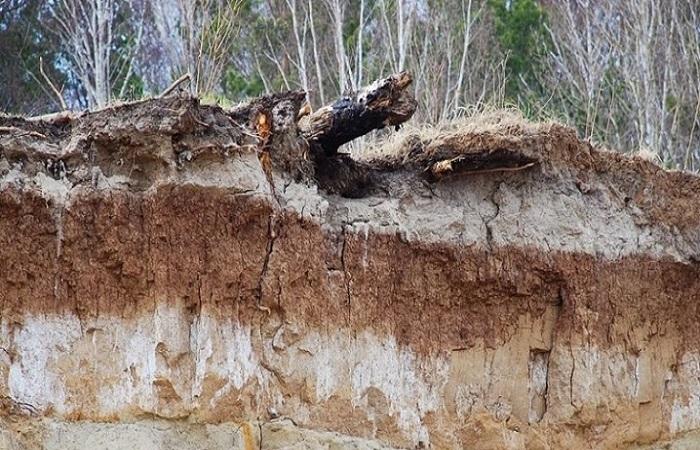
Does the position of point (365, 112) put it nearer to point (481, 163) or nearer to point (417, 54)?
point (481, 163)

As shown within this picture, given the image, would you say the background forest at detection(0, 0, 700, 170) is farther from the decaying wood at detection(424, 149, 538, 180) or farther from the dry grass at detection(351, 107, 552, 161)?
the decaying wood at detection(424, 149, 538, 180)

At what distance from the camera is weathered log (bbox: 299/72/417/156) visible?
584 cm

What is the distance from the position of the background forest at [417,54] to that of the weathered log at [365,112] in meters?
A: 7.83

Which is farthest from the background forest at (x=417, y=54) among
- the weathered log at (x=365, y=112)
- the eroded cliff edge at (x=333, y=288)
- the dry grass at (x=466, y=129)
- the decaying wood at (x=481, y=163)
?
the weathered log at (x=365, y=112)

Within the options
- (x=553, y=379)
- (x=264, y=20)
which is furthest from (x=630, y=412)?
(x=264, y=20)

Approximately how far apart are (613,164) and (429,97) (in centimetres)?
726

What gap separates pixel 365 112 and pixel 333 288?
97cm

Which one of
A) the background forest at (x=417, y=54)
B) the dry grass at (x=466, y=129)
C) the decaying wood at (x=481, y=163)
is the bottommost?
the decaying wood at (x=481, y=163)

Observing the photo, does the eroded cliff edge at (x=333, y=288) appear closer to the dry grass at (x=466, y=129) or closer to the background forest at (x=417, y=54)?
the dry grass at (x=466, y=129)

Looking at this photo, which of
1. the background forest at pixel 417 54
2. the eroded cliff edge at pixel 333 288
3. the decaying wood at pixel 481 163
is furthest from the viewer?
the background forest at pixel 417 54

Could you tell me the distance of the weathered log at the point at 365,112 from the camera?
19.2 ft

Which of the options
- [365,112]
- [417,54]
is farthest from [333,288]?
[417,54]

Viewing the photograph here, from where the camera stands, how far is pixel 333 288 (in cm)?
591

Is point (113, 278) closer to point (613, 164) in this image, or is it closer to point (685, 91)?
point (613, 164)
